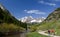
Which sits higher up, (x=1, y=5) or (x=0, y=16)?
(x=1, y=5)

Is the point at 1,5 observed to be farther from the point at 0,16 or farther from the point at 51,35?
the point at 51,35

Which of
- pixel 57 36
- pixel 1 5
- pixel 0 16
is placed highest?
pixel 1 5

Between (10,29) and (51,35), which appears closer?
(51,35)

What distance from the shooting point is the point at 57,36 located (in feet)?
89.7

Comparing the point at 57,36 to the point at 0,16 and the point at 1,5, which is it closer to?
the point at 0,16

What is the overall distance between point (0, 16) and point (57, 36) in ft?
287

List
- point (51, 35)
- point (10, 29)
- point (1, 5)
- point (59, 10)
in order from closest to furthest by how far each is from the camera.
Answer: point (51, 35), point (10, 29), point (59, 10), point (1, 5)

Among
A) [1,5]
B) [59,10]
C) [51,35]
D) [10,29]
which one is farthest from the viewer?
[1,5]

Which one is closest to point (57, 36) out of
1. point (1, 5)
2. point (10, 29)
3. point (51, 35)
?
point (51, 35)

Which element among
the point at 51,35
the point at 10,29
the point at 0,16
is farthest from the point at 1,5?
the point at 51,35

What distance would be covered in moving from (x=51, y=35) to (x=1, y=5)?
355ft

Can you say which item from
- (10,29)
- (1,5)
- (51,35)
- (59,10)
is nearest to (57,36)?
(51,35)

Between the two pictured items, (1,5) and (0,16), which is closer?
(0,16)

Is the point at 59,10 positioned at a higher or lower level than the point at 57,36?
higher
